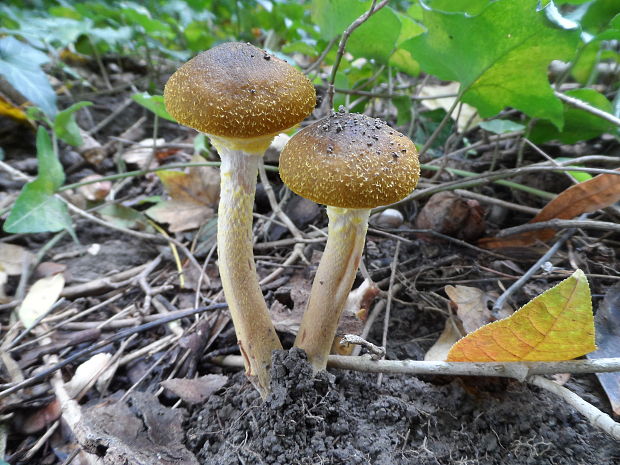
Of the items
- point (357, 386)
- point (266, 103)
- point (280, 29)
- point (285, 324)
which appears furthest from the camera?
point (280, 29)

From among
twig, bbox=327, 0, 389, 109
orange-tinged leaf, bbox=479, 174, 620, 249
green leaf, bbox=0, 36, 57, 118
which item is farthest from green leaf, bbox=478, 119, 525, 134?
green leaf, bbox=0, 36, 57, 118

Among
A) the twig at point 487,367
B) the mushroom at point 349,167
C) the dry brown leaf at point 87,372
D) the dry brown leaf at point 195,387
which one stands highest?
the mushroom at point 349,167

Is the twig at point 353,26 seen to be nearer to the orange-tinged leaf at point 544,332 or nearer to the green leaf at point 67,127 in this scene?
the orange-tinged leaf at point 544,332

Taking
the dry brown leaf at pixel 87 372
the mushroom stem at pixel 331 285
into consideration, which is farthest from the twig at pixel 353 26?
the dry brown leaf at pixel 87 372

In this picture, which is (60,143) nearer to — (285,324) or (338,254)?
(285,324)

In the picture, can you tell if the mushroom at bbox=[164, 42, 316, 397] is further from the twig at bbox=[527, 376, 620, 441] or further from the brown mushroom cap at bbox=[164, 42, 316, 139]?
the twig at bbox=[527, 376, 620, 441]

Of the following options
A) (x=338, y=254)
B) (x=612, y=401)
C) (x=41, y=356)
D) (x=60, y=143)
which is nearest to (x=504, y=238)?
(x=612, y=401)

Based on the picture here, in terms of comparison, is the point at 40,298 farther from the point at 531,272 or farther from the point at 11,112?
the point at 531,272
